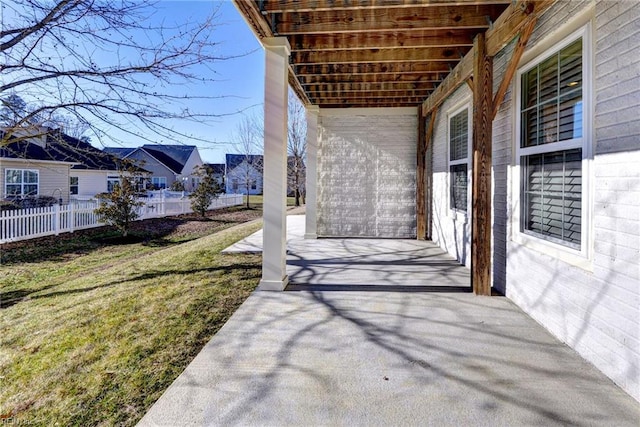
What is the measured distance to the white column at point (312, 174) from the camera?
317 inches

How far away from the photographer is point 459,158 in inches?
236

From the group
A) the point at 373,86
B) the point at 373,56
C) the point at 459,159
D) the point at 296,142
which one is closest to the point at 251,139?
the point at 296,142

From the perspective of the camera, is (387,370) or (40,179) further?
(40,179)

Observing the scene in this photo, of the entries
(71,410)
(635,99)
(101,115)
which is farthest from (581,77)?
(101,115)

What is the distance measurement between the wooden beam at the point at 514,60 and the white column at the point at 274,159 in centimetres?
227

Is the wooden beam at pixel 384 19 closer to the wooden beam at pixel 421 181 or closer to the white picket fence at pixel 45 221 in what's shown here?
the wooden beam at pixel 421 181

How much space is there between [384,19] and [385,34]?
1.72 feet

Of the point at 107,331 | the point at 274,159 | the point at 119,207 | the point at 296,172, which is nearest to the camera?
the point at 107,331

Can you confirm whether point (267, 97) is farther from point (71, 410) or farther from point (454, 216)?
point (454, 216)

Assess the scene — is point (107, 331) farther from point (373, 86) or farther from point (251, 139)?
point (251, 139)

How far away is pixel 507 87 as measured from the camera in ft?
11.9

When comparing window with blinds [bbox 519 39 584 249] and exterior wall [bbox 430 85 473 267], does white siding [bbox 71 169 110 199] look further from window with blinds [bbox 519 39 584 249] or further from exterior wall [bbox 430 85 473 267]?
window with blinds [bbox 519 39 584 249]

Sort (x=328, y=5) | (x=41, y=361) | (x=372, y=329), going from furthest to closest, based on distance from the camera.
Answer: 1. (x=328, y=5)
2. (x=372, y=329)
3. (x=41, y=361)

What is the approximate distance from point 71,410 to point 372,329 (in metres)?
2.12
